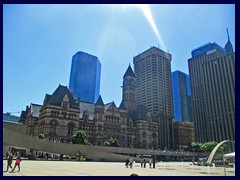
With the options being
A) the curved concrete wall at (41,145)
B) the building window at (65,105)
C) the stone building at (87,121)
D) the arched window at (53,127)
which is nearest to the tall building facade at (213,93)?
the stone building at (87,121)

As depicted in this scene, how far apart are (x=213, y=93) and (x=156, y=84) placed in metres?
33.4

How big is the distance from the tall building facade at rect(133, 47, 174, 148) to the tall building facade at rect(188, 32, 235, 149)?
1773 cm

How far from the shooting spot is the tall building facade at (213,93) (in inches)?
5037

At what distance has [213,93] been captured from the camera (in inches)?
5468

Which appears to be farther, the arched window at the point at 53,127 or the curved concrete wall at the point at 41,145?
the arched window at the point at 53,127

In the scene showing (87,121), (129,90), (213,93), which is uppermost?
(213,93)

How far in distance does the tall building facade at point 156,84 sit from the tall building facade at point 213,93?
17.7 metres

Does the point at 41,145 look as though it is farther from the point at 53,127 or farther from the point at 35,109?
the point at 35,109

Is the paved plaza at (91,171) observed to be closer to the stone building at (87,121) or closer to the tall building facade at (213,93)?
the stone building at (87,121)

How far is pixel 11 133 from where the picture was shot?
4209 centimetres

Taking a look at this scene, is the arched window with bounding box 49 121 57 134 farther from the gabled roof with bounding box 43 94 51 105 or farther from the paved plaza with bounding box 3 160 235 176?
the paved plaza with bounding box 3 160 235 176

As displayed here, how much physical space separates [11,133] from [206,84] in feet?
399

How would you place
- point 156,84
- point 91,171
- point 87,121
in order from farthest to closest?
point 156,84 < point 87,121 < point 91,171

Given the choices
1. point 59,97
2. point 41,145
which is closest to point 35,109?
point 59,97
